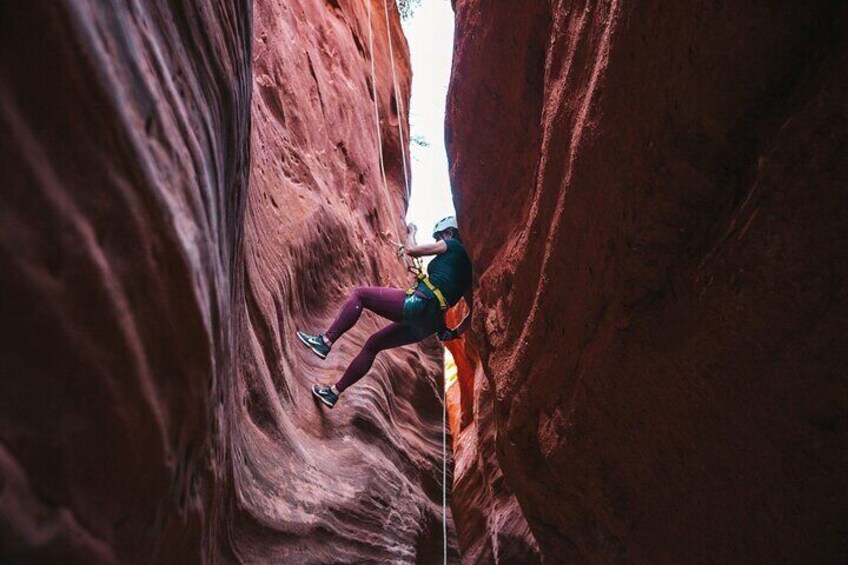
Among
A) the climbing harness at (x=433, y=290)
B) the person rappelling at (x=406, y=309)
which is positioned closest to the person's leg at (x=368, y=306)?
the person rappelling at (x=406, y=309)

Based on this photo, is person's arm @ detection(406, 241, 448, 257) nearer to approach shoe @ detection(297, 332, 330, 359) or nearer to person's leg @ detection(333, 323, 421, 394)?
person's leg @ detection(333, 323, 421, 394)

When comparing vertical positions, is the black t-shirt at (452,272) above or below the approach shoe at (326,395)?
above

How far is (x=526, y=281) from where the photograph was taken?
366 centimetres

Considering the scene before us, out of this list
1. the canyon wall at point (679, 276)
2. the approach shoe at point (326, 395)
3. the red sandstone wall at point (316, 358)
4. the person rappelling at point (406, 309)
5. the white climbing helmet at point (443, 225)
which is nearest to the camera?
the canyon wall at point (679, 276)

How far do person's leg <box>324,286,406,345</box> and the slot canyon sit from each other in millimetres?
1284

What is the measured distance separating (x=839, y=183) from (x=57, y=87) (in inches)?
76.0

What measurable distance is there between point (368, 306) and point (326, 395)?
838 mm

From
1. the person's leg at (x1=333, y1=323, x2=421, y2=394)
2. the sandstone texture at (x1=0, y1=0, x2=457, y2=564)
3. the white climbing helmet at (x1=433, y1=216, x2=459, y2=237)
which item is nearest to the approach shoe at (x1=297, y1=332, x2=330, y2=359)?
the person's leg at (x1=333, y1=323, x2=421, y2=394)

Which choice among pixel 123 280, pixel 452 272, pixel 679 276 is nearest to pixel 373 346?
pixel 452 272

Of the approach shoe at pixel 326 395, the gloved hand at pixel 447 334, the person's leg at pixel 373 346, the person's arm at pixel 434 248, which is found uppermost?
the person's arm at pixel 434 248

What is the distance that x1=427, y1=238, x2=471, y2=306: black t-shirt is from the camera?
600 centimetres

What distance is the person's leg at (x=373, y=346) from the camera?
5939 millimetres

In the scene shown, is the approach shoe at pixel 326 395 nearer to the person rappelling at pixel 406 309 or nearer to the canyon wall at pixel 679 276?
the person rappelling at pixel 406 309

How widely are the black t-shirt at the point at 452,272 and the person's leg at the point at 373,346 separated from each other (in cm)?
49
